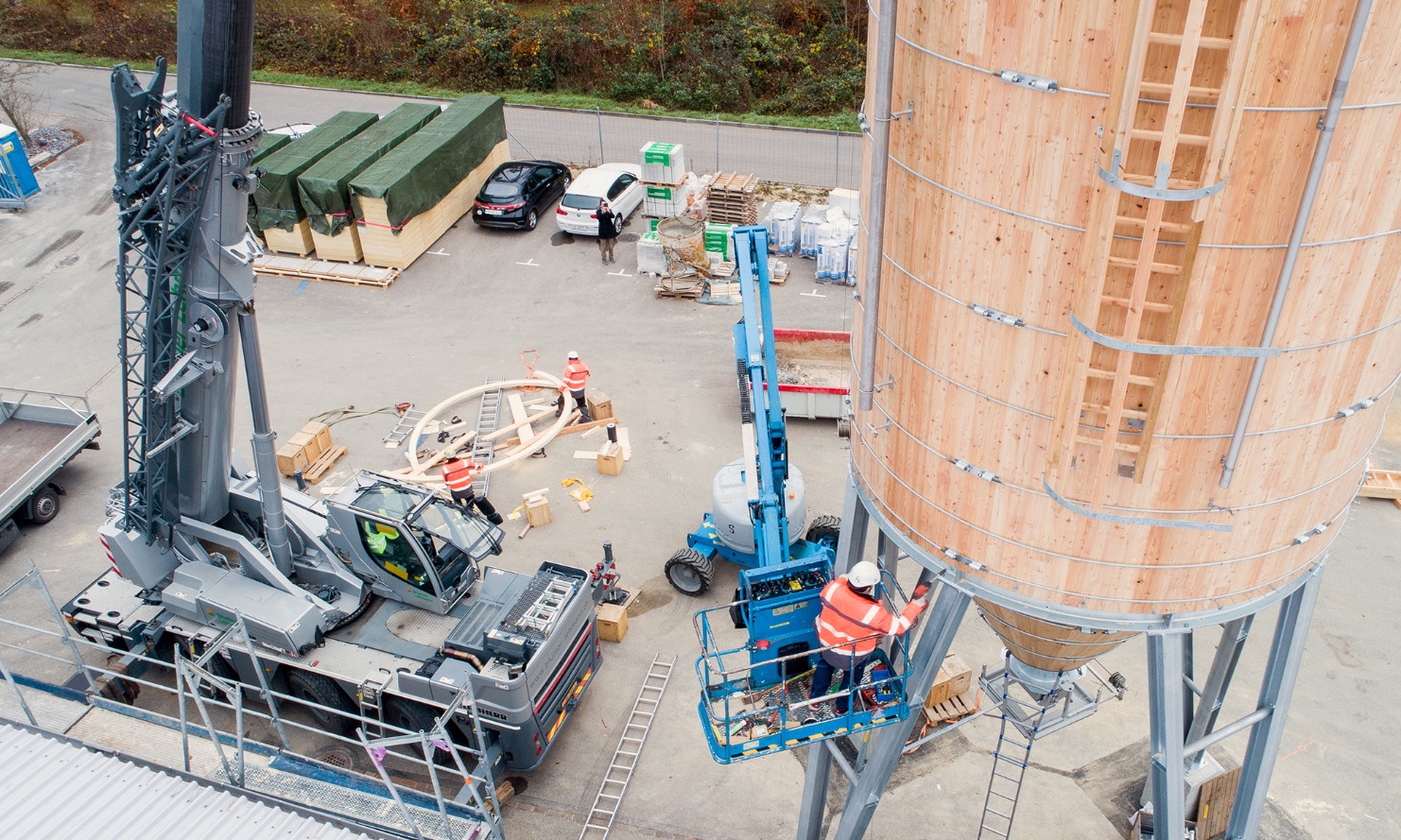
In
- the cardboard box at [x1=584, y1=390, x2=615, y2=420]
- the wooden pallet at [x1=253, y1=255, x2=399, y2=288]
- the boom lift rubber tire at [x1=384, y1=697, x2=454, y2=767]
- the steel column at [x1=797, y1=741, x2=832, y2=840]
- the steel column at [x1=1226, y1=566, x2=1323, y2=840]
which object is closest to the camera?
the steel column at [x1=1226, y1=566, x2=1323, y2=840]

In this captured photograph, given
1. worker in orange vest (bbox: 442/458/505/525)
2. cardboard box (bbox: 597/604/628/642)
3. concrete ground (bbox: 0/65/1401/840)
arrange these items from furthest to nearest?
worker in orange vest (bbox: 442/458/505/525) < cardboard box (bbox: 597/604/628/642) < concrete ground (bbox: 0/65/1401/840)

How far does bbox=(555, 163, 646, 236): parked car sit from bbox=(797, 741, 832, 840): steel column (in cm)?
1718

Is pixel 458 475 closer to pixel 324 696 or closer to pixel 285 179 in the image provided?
pixel 324 696

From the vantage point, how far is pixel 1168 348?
684cm

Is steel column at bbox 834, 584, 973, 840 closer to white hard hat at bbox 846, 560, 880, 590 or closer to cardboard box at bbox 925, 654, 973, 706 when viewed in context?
white hard hat at bbox 846, 560, 880, 590

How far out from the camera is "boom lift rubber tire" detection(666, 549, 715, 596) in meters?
15.8

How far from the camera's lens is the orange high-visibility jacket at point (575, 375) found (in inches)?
775

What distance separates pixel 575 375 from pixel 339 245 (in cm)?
→ 892

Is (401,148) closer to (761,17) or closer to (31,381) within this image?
(31,381)


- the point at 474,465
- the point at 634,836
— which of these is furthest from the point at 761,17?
the point at 634,836

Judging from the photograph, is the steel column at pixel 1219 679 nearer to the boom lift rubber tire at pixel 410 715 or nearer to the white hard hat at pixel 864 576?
the white hard hat at pixel 864 576

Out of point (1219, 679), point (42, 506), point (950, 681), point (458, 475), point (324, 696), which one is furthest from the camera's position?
point (42, 506)

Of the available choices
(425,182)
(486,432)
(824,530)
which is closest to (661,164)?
(425,182)

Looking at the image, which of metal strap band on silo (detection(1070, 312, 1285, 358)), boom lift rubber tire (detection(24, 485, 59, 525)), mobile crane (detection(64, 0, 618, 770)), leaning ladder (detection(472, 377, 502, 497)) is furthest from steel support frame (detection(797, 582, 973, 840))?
boom lift rubber tire (detection(24, 485, 59, 525))
